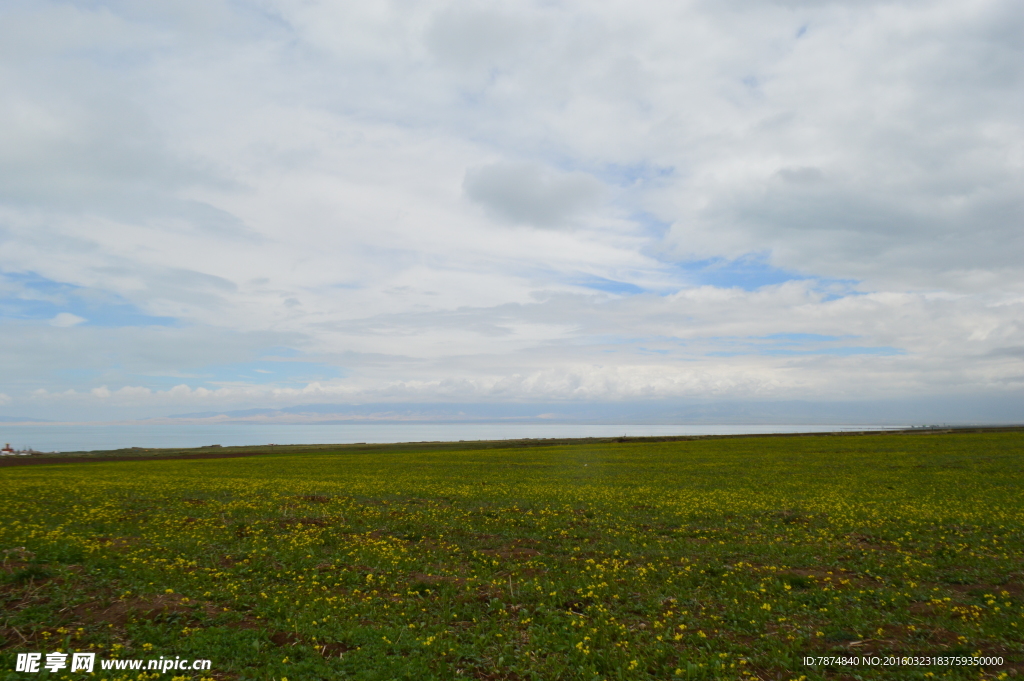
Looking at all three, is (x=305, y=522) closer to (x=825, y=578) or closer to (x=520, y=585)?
(x=520, y=585)

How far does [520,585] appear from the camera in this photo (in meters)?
16.2

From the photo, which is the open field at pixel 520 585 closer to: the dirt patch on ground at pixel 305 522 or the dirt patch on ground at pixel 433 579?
the dirt patch on ground at pixel 433 579

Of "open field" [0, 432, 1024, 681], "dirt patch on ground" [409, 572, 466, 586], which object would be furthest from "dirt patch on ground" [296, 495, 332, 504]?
"dirt patch on ground" [409, 572, 466, 586]

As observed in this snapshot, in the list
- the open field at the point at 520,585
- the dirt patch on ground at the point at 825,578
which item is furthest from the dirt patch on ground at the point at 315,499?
the dirt patch on ground at the point at 825,578

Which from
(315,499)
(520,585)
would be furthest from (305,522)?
(520,585)

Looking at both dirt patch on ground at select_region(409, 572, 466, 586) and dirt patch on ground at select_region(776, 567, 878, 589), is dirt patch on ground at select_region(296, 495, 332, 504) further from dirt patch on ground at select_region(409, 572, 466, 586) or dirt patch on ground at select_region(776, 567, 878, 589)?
dirt patch on ground at select_region(776, 567, 878, 589)

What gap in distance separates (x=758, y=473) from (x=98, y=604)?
4770cm

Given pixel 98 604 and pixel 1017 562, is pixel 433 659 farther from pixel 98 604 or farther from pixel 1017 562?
pixel 1017 562

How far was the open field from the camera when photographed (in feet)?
37.6

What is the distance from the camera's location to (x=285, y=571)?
1736cm

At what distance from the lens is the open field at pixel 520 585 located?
1145cm

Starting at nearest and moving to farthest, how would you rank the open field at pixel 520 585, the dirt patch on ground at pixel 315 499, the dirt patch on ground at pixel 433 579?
the open field at pixel 520 585 < the dirt patch on ground at pixel 433 579 < the dirt patch on ground at pixel 315 499

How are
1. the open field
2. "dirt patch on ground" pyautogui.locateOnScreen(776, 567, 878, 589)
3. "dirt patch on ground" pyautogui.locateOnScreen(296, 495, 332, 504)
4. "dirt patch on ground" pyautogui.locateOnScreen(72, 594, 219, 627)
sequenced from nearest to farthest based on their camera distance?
the open field
"dirt patch on ground" pyautogui.locateOnScreen(72, 594, 219, 627)
"dirt patch on ground" pyautogui.locateOnScreen(776, 567, 878, 589)
"dirt patch on ground" pyautogui.locateOnScreen(296, 495, 332, 504)

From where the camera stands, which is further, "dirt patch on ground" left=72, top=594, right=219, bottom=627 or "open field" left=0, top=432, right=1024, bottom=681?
"dirt patch on ground" left=72, top=594, right=219, bottom=627
